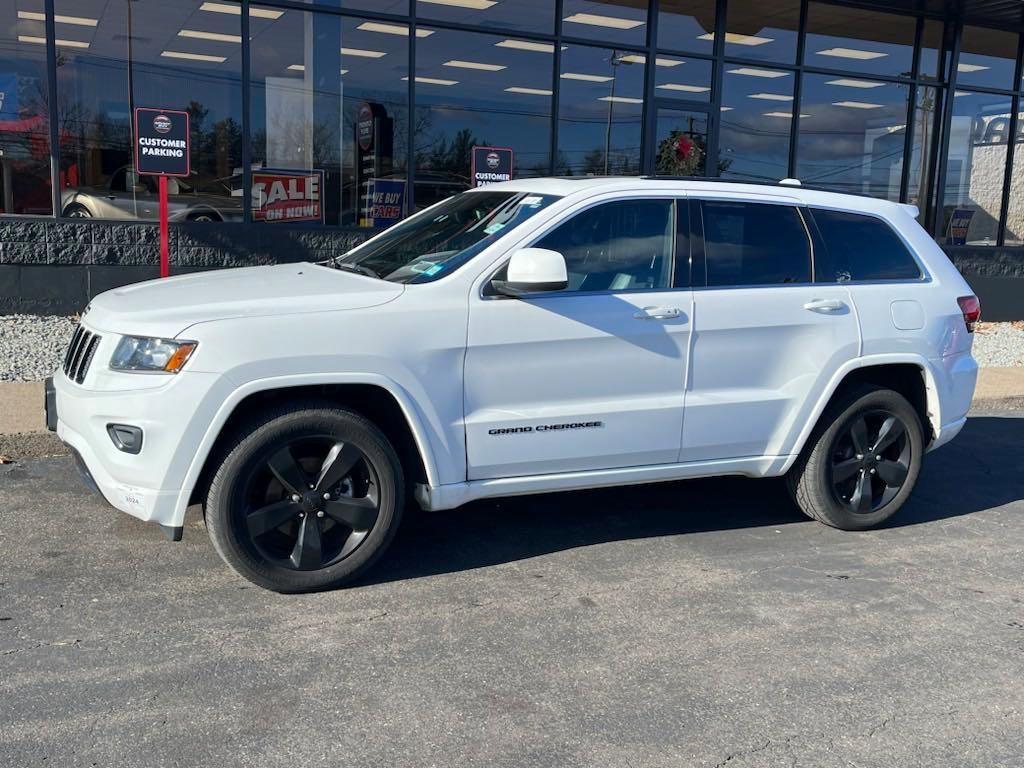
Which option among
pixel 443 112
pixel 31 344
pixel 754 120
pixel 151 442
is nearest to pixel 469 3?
pixel 443 112

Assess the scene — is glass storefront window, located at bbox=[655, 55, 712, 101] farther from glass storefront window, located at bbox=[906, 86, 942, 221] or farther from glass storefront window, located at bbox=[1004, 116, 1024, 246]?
glass storefront window, located at bbox=[1004, 116, 1024, 246]

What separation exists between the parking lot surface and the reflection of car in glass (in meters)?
5.65

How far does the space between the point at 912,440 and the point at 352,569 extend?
3.24 m

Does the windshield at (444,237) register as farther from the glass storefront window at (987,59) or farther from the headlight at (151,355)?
the glass storefront window at (987,59)

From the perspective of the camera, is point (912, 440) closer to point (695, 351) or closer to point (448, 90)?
point (695, 351)

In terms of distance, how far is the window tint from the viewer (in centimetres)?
468

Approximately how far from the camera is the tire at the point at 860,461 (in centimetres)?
526

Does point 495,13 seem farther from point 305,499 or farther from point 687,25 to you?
point 305,499

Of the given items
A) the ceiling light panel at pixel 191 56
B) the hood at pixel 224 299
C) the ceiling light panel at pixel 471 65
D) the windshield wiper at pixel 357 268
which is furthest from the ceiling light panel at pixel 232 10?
the hood at pixel 224 299

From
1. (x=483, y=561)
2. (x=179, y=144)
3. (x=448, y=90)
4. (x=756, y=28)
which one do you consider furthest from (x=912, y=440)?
(x=756, y=28)

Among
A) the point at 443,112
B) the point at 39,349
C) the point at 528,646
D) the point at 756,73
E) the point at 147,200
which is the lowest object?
the point at 528,646

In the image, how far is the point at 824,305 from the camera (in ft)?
16.8

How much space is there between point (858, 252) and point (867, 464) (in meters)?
1.18

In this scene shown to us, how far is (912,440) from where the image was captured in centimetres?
547
